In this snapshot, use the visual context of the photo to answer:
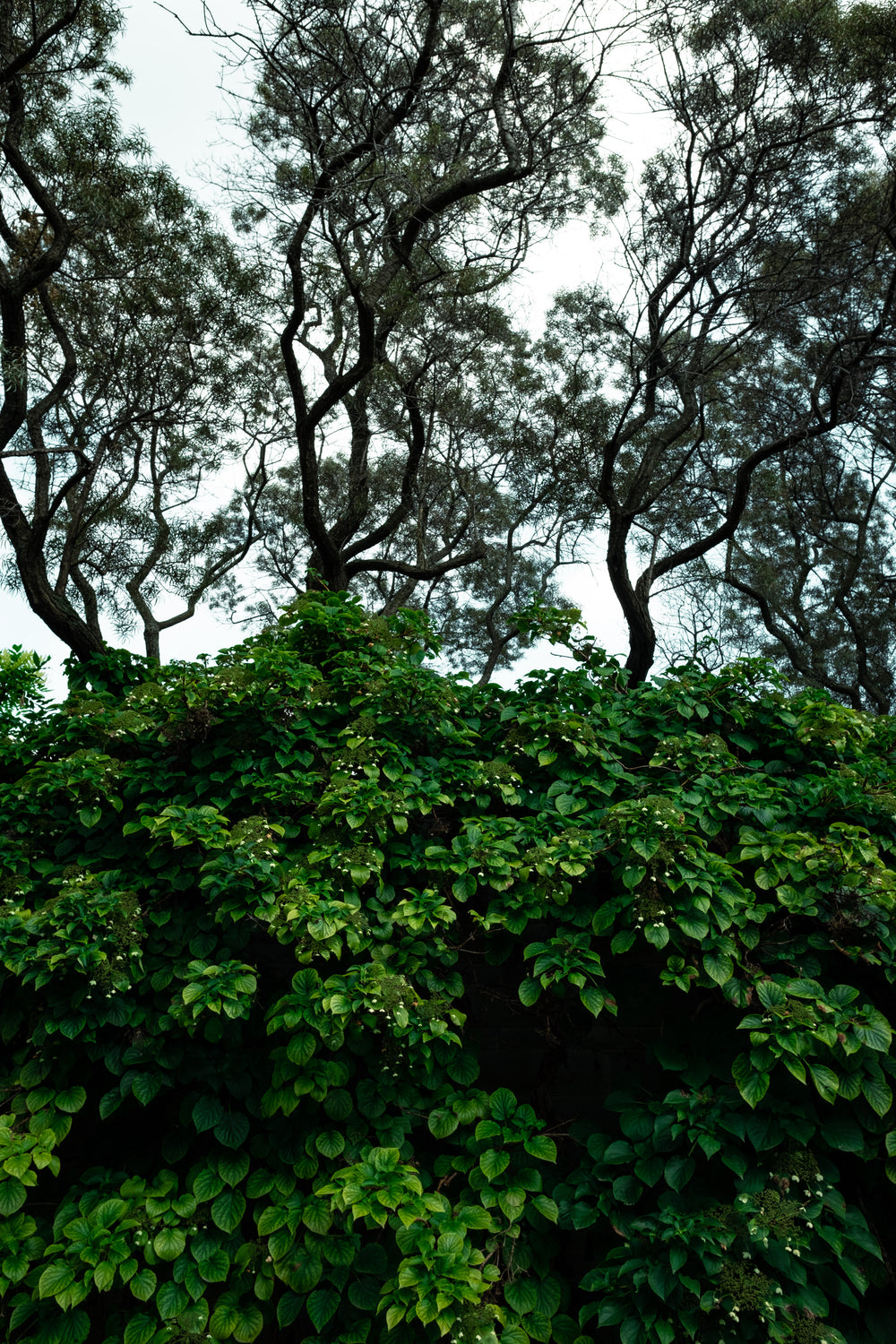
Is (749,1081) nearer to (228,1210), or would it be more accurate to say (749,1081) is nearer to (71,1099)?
(228,1210)

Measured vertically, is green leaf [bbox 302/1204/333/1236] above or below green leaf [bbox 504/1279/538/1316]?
above

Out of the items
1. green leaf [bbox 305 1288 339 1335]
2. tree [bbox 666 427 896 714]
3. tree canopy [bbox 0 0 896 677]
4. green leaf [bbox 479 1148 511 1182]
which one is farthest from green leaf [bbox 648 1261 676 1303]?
tree [bbox 666 427 896 714]

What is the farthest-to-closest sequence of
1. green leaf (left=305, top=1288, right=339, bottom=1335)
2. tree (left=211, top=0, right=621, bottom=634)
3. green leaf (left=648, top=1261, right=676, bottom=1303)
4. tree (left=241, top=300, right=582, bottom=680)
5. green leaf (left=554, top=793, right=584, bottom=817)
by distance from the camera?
1. tree (left=241, top=300, right=582, bottom=680)
2. tree (left=211, top=0, right=621, bottom=634)
3. green leaf (left=554, top=793, right=584, bottom=817)
4. green leaf (left=305, top=1288, right=339, bottom=1335)
5. green leaf (left=648, top=1261, right=676, bottom=1303)

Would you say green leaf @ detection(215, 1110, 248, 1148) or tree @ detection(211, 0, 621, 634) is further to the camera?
tree @ detection(211, 0, 621, 634)

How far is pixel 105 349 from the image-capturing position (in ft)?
28.3

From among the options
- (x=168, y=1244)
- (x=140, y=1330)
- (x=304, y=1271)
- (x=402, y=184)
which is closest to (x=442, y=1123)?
(x=304, y=1271)

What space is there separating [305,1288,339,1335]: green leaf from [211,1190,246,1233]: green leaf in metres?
0.28

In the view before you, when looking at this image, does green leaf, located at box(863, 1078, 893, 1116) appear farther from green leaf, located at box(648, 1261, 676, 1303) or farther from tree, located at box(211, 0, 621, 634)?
tree, located at box(211, 0, 621, 634)

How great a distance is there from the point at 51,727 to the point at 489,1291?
98.4 inches

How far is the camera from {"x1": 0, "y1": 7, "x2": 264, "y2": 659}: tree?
288 inches

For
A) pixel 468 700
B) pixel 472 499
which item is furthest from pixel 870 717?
pixel 472 499

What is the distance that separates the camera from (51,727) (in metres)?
3.67

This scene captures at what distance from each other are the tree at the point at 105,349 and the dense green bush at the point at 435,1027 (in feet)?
11.9

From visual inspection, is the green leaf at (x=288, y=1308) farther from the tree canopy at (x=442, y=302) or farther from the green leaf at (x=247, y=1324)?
the tree canopy at (x=442, y=302)
